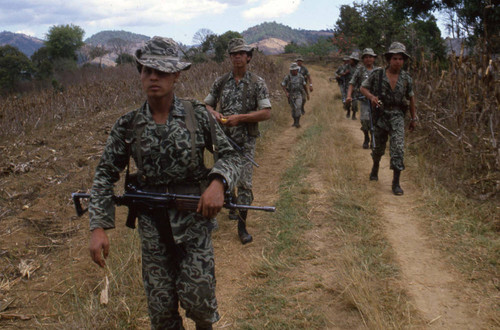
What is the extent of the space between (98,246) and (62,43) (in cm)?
6277

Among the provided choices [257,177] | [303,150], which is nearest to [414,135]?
[303,150]

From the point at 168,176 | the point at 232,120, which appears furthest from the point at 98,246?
the point at 232,120

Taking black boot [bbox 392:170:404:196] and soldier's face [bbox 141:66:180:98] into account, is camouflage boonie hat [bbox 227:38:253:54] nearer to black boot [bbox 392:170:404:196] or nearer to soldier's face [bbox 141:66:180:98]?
soldier's face [bbox 141:66:180:98]

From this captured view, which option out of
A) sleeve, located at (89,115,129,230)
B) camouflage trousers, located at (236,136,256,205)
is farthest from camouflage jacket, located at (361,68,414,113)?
sleeve, located at (89,115,129,230)

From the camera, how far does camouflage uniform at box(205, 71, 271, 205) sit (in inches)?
180

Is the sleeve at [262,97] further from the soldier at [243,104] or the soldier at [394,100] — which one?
the soldier at [394,100]

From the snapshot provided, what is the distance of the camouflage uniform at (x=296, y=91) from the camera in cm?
1166

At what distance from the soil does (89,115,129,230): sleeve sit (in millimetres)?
1104

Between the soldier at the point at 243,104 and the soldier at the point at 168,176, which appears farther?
the soldier at the point at 243,104

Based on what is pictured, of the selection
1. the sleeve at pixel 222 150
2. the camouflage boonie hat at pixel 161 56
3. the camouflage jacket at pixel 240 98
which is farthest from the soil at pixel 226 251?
the camouflage boonie hat at pixel 161 56

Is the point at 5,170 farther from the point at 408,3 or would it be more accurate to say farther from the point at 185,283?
the point at 408,3

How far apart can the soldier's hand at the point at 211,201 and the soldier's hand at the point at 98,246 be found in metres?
0.53

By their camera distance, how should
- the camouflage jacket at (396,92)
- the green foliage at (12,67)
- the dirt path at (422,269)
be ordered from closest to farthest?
the dirt path at (422,269) → the camouflage jacket at (396,92) → the green foliage at (12,67)

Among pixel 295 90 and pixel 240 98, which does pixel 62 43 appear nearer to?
pixel 295 90
